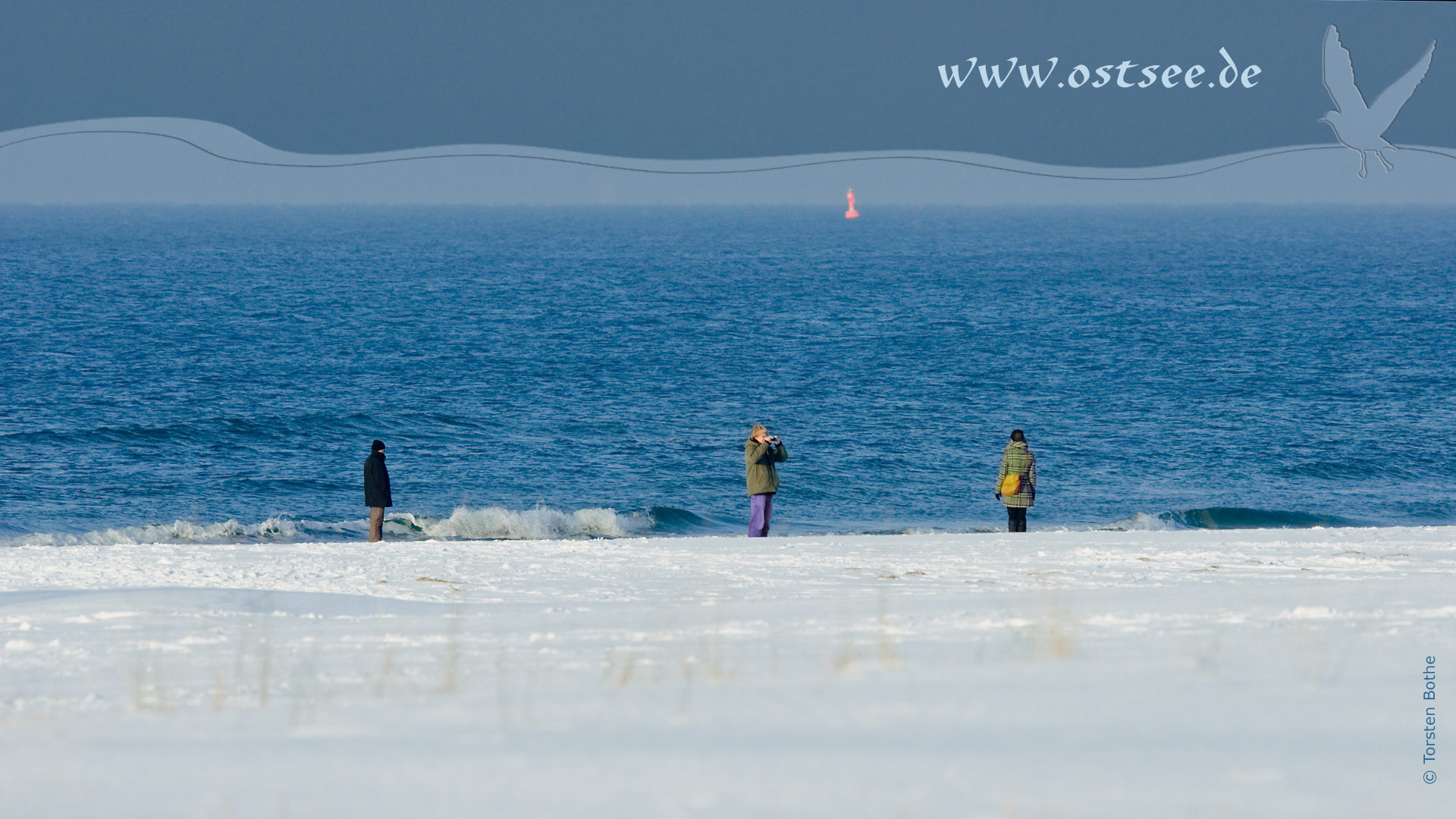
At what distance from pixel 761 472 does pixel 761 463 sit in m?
0.11

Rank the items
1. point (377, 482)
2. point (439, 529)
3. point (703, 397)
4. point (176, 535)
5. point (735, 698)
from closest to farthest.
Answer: point (735, 698), point (377, 482), point (176, 535), point (439, 529), point (703, 397)

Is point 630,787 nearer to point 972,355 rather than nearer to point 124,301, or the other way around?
point 972,355

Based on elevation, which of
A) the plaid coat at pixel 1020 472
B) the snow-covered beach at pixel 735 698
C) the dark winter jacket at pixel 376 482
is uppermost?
the snow-covered beach at pixel 735 698

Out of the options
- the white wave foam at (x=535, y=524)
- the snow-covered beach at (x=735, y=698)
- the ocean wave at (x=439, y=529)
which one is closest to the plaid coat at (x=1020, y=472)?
the snow-covered beach at (x=735, y=698)

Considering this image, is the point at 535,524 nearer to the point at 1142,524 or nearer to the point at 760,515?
the point at 760,515

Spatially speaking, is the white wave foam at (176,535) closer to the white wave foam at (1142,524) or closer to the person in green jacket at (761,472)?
the person in green jacket at (761,472)

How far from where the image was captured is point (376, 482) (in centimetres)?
1706

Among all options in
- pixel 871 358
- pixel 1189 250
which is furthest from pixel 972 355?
pixel 1189 250

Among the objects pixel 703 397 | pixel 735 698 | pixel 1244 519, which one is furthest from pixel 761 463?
pixel 703 397

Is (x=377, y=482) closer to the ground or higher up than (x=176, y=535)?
higher up

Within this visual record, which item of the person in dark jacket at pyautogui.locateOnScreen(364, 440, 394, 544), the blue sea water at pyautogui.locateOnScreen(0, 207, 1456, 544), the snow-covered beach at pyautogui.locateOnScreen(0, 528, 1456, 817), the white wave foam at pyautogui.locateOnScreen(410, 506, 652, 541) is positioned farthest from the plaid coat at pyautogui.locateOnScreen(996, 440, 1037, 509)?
the white wave foam at pyautogui.locateOnScreen(410, 506, 652, 541)

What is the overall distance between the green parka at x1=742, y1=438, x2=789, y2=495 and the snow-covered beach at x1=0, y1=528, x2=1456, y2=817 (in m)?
5.35

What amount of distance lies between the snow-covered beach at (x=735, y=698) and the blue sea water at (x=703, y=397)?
51.1ft

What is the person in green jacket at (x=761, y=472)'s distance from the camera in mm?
15414
